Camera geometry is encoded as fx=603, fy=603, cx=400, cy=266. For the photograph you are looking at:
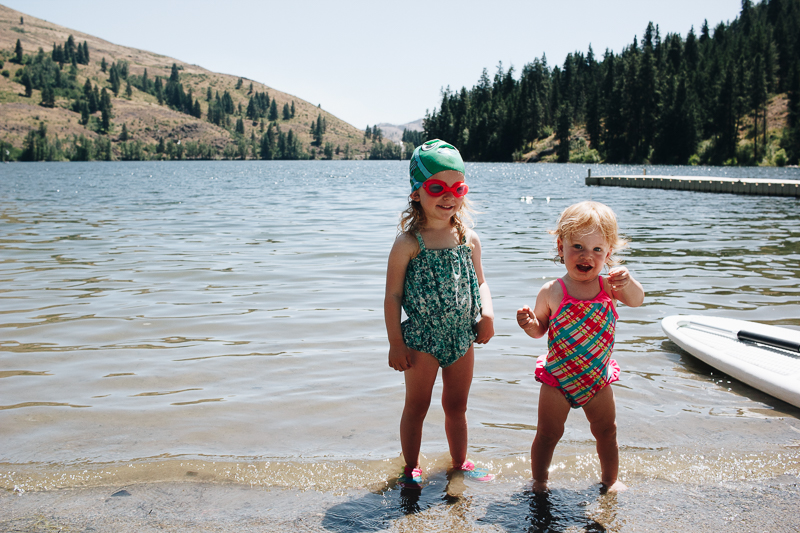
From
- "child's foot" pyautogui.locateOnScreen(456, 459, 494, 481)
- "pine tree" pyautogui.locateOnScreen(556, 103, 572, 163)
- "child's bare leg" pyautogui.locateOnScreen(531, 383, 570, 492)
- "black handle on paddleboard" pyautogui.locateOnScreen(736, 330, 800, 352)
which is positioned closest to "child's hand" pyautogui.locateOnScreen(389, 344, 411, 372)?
"child's bare leg" pyautogui.locateOnScreen(531, 383, 570, 492)

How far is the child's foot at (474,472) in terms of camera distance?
11.3 ft

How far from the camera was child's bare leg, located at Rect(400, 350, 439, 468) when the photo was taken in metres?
3.21

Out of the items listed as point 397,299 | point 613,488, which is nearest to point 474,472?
point 613,488

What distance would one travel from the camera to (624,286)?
3.03 m

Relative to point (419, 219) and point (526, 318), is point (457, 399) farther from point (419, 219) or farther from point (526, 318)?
point (419, 219)

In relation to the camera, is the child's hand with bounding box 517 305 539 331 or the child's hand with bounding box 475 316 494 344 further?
the child's hand with bounding box 475 316 494 344

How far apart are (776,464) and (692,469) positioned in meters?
0.50

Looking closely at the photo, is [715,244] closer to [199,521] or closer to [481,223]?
[481,223]

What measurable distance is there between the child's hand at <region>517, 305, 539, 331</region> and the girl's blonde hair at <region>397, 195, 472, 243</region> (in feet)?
2.01

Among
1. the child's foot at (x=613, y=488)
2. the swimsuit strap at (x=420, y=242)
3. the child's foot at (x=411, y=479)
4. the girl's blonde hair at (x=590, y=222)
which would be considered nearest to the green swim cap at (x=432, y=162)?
the swimsuit strap at (x=420, y=242)

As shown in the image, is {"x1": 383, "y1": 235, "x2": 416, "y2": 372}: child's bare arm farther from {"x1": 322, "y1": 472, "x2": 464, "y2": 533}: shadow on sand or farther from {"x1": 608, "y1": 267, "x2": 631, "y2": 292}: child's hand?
{"x1": 608, "y1": 267, "x2": 631, "y2": 292}: child's hand

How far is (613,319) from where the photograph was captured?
10.2 feet

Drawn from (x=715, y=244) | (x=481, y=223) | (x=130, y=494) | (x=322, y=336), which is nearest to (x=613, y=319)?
(x=130, y=494)

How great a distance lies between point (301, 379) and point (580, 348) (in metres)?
2.96
